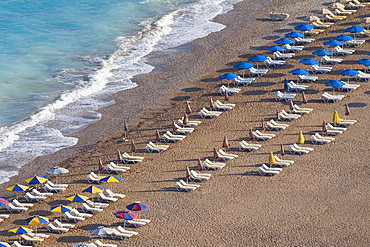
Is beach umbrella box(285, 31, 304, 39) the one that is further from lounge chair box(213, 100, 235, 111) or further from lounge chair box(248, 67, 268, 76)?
lounge chair box(213, 100, 235, 111)

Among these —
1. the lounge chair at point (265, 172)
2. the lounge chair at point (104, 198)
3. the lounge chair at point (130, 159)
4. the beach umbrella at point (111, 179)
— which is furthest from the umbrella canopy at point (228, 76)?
the lounge chair at point (104, 198)

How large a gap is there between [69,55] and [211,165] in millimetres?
23724

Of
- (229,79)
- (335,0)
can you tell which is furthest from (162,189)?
(335,0)

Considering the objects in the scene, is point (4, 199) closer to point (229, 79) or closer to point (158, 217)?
point (158, 217)

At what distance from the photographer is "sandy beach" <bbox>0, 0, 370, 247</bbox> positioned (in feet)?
98.5

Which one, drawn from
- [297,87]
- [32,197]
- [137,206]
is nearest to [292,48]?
[297,87]

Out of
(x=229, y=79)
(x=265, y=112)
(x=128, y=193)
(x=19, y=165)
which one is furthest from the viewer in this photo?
(x=229, y=79)

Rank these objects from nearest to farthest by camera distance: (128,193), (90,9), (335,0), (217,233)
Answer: (217,233)
(128,193)
(335,0)
(90,9)

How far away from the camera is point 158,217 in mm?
31438

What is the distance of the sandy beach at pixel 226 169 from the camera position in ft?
98.5

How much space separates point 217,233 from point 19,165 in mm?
13344

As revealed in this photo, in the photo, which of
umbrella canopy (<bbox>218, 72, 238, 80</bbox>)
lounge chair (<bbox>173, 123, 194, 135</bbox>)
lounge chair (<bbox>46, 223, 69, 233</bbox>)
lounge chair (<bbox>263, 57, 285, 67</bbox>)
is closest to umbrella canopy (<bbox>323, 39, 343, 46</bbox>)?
lounge chair (<bbox>263, 57, 285, 67</bbox>)

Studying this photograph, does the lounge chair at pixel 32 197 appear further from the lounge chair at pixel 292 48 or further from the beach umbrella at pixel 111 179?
the lounge chair at pixel 292 48

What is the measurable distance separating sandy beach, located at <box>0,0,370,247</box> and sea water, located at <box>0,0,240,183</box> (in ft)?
4.93
